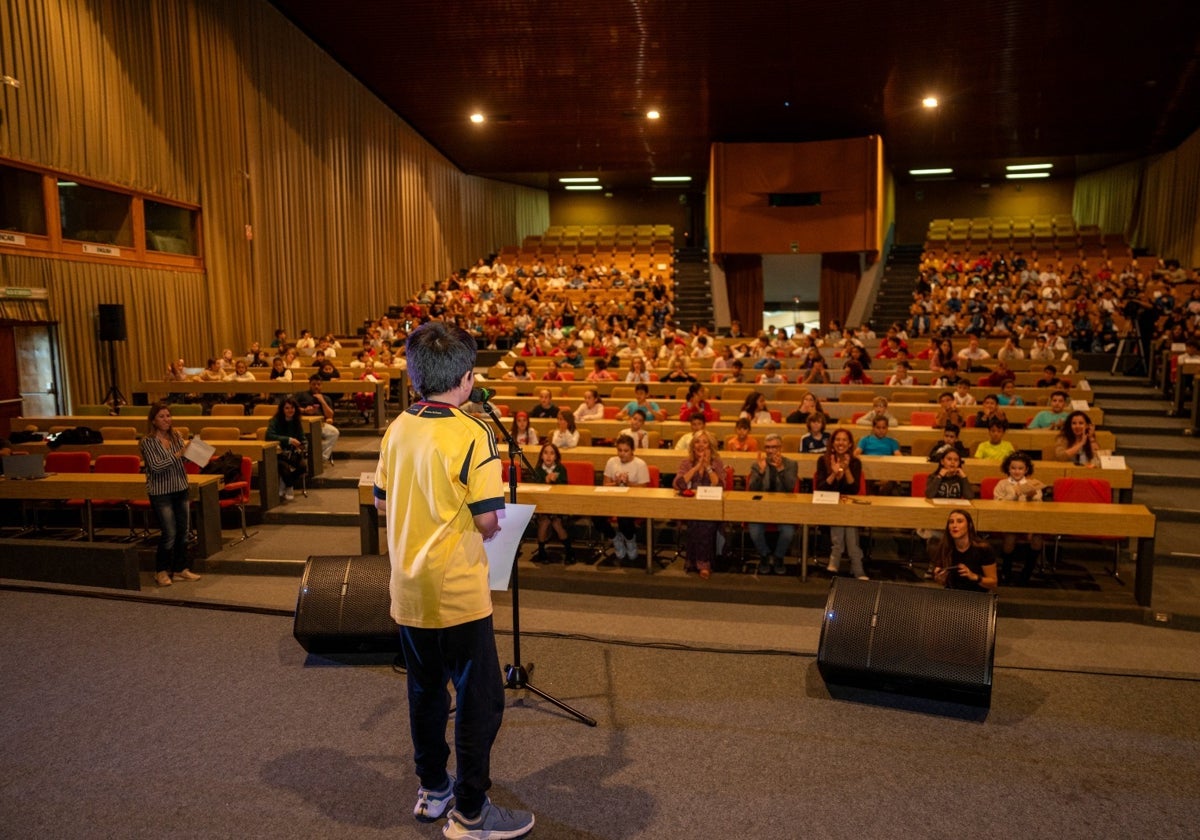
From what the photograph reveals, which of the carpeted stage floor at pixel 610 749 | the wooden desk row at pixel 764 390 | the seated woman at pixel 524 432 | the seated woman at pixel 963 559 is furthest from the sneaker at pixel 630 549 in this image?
the wooden desk row at pixel 764 390

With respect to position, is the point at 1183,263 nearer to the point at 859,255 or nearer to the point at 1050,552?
the point at 859,255

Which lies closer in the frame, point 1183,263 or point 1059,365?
point 1059,365

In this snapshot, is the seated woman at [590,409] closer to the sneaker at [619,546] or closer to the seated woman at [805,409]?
the seated woman at [805,409]

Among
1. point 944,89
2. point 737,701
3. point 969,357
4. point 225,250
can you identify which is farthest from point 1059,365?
point 225,250

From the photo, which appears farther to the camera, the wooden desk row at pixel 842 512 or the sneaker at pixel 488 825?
the wooden desk row at pixel 842 512

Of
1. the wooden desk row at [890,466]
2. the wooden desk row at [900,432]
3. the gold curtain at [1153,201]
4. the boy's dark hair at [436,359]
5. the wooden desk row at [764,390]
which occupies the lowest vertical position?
the wooden desk row at [890,466]

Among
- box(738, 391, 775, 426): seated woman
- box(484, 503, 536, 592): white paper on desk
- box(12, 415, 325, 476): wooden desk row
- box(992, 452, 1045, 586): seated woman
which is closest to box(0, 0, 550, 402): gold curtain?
box(12, 415, 325, 476): wooden desk row

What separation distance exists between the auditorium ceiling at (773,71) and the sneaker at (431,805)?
10.8 m

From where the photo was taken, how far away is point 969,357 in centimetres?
1224

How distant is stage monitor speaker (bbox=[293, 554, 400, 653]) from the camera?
4.07 m

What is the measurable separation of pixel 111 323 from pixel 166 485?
571 centimetres

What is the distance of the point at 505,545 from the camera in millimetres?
2787

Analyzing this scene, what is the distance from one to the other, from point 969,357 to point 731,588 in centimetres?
831

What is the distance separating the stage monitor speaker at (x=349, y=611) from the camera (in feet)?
13.4
